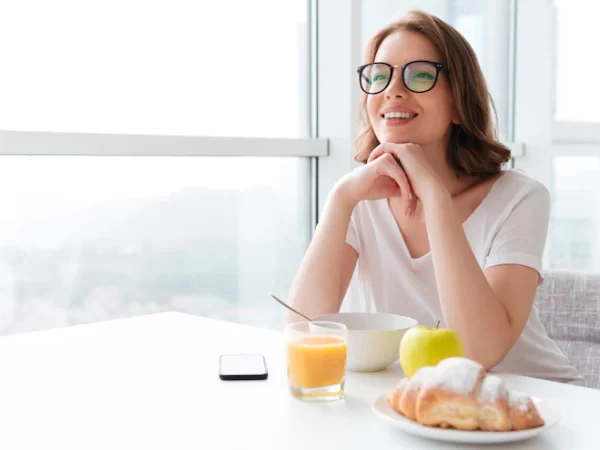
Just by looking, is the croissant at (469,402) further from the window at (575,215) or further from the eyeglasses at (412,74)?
the window at (575,215)

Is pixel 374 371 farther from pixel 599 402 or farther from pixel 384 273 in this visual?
pixel 384 273

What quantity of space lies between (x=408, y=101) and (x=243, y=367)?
74 centimetres

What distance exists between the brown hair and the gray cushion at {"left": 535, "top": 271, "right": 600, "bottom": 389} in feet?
1.04

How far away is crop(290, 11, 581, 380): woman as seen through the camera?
4.99 feet

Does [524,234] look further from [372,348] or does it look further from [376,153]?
[372,348]

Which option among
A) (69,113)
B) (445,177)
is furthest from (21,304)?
(445,177)

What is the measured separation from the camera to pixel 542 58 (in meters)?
3.86

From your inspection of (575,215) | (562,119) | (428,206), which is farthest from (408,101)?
(575,215)

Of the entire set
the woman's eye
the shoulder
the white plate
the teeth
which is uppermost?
the woman's eye

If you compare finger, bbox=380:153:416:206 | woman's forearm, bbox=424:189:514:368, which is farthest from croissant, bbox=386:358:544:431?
finger, bbox=380:153:416:206

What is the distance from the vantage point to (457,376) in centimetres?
87

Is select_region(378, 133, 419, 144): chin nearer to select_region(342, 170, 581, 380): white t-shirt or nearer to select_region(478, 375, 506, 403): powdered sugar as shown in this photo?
select_region(342, 170, 581, 380): white t-shirt

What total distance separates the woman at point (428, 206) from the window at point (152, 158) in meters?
0.80

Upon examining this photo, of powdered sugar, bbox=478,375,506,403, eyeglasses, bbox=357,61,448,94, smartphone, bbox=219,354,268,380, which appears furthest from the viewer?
eyeglasses, bbox=357,61,448,94
